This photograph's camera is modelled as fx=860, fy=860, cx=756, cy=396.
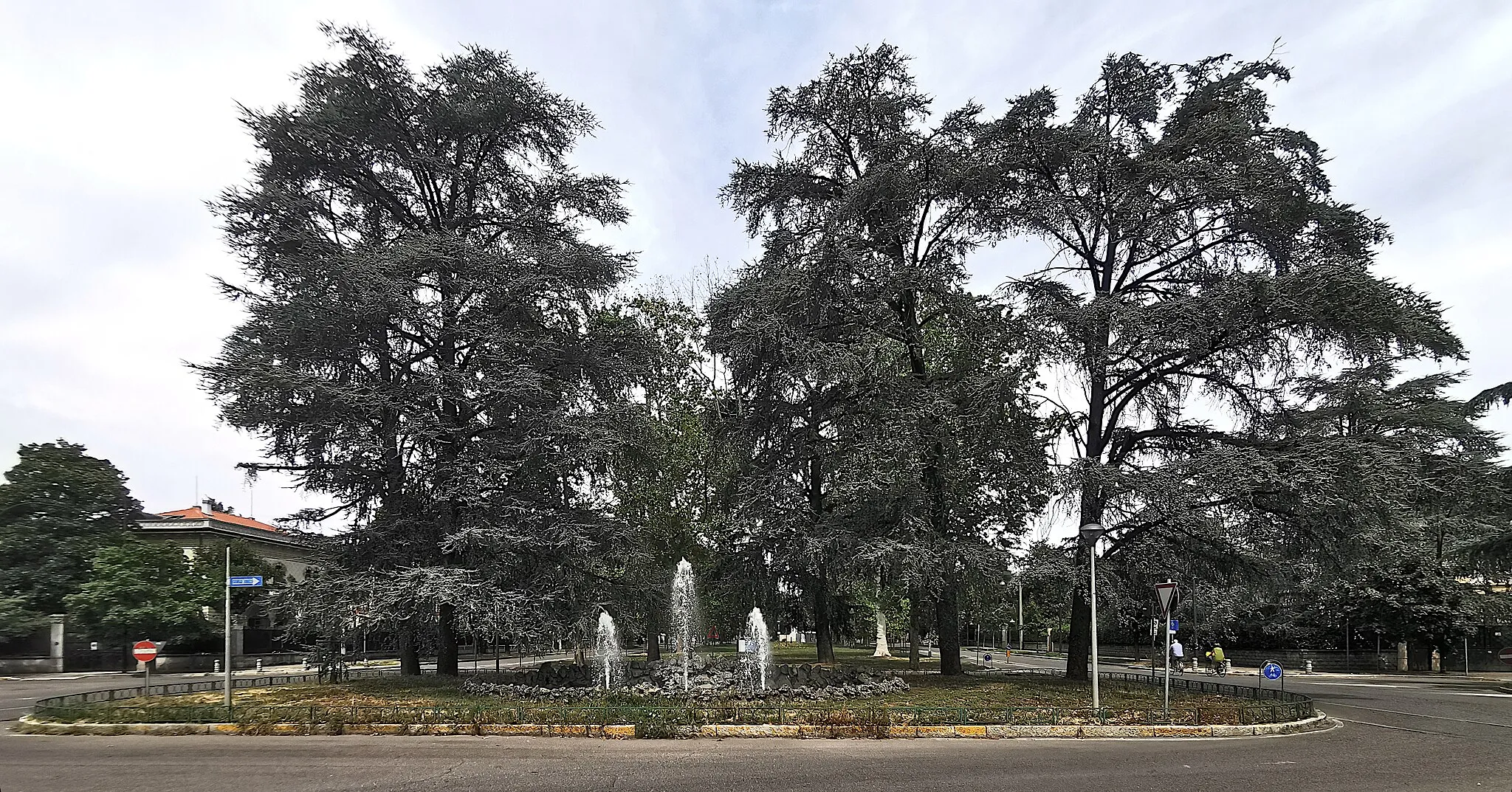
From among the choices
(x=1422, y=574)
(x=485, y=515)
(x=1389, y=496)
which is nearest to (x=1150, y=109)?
(x=1389, y=496)

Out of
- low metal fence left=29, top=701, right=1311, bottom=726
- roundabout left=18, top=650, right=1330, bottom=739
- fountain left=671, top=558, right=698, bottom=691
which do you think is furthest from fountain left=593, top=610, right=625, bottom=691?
low metal fence left=29, top=701, right=1311, bottom=726

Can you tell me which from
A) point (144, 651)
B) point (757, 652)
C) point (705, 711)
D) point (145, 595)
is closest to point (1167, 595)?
point (705, 711)

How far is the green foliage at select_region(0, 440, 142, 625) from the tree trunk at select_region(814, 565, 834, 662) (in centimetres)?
3204

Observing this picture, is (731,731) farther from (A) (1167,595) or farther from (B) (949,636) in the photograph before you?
(B) (949,636)

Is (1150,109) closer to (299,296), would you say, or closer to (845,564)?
(845,564)

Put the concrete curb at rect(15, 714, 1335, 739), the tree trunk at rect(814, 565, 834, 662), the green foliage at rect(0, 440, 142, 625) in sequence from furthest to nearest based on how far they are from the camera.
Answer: the green foliage at rect(0, 440, 142, 625) → the tree trunk at rect(814, 565, 834, 662) → the concrete curb at rect(15, 714, 1335, 739)

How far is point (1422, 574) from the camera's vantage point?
37.2 metres

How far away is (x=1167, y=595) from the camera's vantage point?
15.6 metres

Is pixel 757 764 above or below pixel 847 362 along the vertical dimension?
below

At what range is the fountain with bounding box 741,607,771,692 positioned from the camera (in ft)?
66.3

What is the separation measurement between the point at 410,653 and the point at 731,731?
17780mm

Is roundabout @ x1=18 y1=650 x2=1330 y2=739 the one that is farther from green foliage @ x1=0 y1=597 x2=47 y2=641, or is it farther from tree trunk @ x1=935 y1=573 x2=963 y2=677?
green foliage @ x1=0 y1=597 x2=47 y2=641

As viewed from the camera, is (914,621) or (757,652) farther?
(914,621)

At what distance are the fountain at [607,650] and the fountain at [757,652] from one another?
3.35 metres
